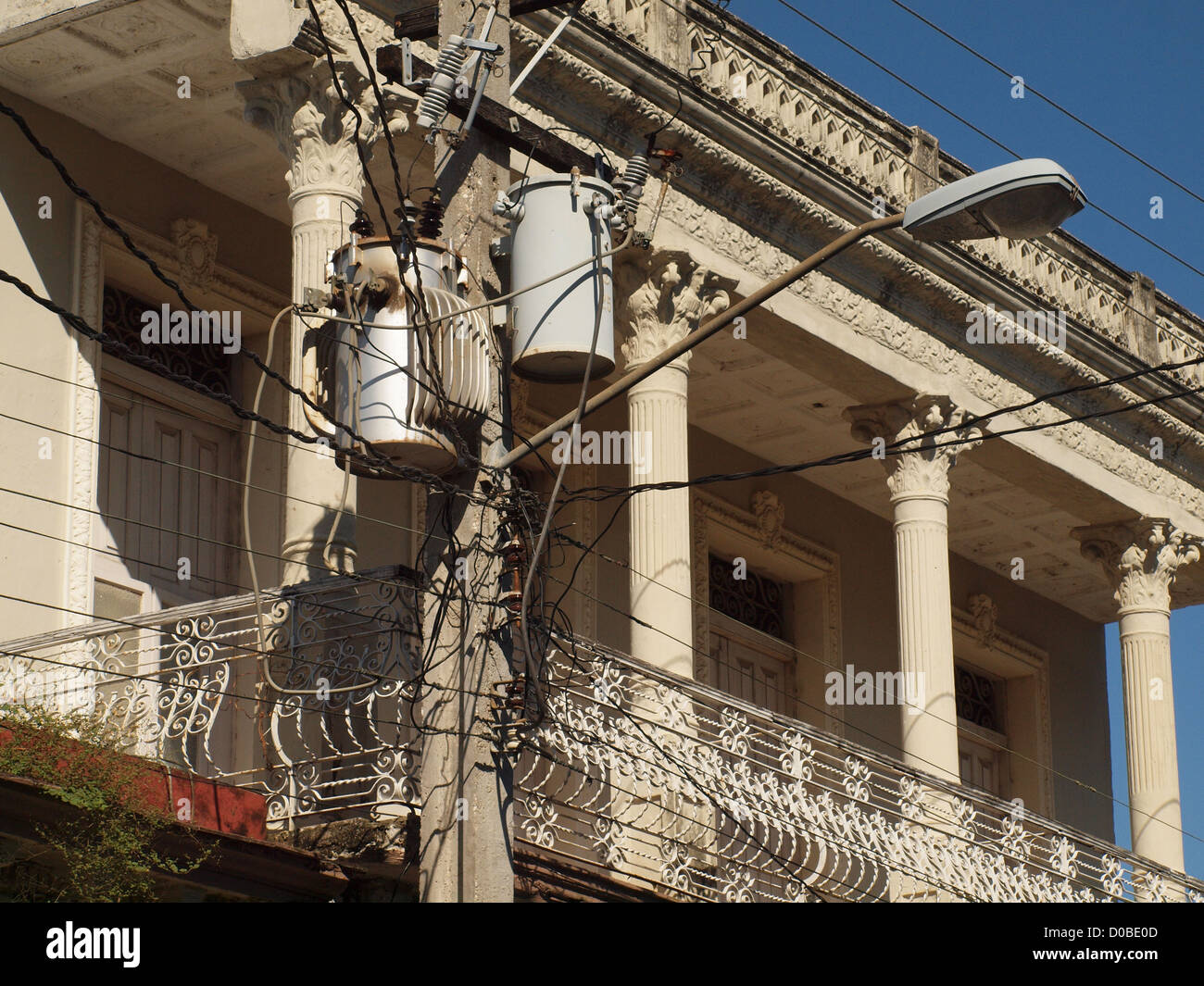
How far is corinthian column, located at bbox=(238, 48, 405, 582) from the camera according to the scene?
11.1 metres

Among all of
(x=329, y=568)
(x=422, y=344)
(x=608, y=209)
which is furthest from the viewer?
(x=329, y=568)

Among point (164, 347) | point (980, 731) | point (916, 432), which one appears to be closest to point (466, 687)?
point (164, 347)

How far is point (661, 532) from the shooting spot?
13516mm

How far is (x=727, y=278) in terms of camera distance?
47.9ft

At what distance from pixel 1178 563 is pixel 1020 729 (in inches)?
144

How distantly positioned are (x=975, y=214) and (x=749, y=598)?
440 inches

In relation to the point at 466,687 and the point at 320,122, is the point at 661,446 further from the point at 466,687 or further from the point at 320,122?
the point at 466,687

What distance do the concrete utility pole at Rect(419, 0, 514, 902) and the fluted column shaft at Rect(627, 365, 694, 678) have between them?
16.9 feet

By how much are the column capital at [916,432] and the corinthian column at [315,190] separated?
18.8ft

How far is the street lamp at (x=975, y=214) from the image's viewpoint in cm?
801

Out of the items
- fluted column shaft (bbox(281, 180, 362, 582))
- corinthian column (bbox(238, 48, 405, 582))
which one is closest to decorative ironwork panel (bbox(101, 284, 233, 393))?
corinthian column (bbox(238, 48, 405, 582))

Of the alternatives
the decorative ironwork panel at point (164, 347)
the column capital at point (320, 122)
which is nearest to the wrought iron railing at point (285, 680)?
the column capital at point (320, 122)
